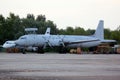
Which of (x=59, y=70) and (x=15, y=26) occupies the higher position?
(x=15, y=26)

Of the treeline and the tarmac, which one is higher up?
the treeline

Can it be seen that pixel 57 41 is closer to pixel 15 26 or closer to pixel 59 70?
pixel 15 26

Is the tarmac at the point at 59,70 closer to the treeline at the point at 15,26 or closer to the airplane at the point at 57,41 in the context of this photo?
the airplane at the point at 57,41

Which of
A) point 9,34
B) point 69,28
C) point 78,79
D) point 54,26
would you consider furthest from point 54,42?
point 69,28

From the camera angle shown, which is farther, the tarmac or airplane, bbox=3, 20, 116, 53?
airplane, bbox=3, 20, 116, 53

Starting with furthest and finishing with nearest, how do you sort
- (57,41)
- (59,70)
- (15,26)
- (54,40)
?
(15,26), (57,41), (54,40), (59,70)

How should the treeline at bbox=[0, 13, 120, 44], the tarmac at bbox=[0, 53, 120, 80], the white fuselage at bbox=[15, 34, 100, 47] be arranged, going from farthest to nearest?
the treeline at bbox=[0, 13, 120, 44]
the white fuselage at bbox=[15, 34, 100, 47]
the tarmac at bbox=[0, 53, 120, 80]

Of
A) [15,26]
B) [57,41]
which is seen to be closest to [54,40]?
[57,41]

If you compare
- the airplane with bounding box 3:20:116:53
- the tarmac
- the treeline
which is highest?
the treeline

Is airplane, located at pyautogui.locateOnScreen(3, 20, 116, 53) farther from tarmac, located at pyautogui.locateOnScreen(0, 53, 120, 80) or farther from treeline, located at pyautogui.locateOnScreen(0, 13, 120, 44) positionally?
tarmac, located at pyautogui.locateOnScreen(0, 53, 120, 80)

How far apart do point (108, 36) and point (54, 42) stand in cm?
6086

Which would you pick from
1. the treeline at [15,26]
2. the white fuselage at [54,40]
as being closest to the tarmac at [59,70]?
the white fuselage at [54,40]

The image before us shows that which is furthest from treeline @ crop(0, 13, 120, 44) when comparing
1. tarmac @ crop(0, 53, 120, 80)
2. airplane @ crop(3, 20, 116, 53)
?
tarmac @ crop(0, 53, 120, 80)

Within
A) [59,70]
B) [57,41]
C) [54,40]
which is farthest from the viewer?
[57,41]
